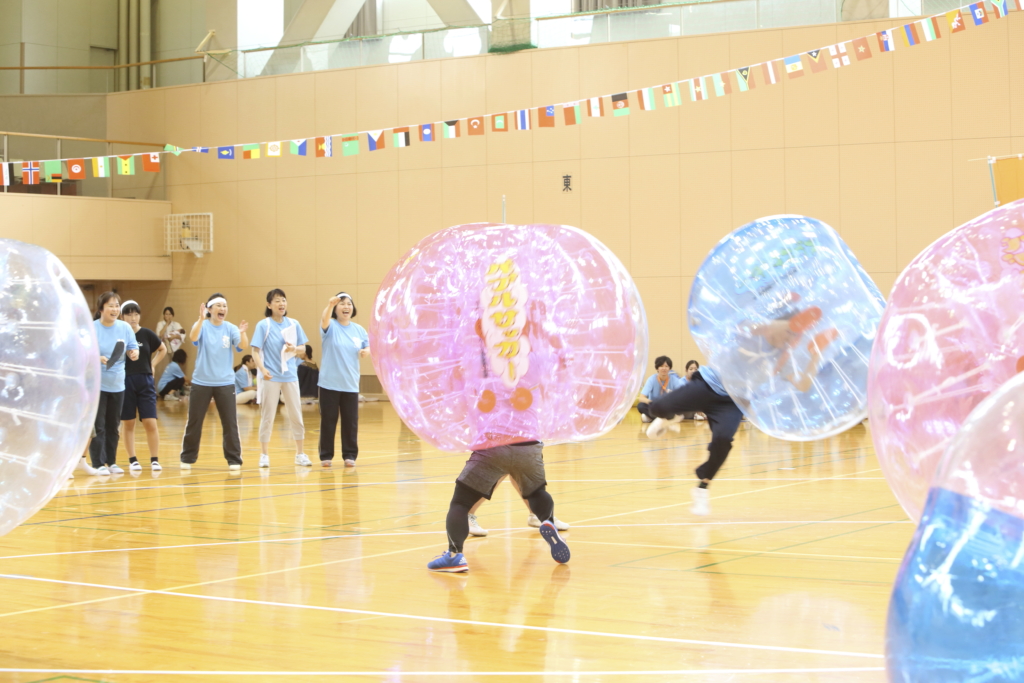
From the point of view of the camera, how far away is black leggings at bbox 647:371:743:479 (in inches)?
256

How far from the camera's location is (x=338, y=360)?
371 inches

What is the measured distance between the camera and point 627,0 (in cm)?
1758

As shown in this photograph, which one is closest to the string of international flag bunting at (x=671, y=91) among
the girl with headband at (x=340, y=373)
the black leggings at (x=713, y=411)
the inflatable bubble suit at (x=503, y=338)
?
the girl with headband at (x=340, y=373)

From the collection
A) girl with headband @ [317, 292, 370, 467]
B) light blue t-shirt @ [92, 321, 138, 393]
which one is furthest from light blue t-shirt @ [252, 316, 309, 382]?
light blue t-shirt @ [92, 321, 138, 393]

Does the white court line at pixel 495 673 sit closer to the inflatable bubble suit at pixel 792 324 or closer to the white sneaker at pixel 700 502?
the inflatable bubble suit at pixel 792 324

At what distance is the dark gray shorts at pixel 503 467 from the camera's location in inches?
206

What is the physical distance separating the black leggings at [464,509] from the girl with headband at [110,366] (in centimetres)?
443

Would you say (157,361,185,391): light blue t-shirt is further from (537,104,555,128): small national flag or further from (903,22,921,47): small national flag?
(903,22,921,47): small national flag

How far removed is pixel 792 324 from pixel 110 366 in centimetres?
577

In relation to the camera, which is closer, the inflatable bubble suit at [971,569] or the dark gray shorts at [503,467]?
the inflatable bubble suit at [971,569]

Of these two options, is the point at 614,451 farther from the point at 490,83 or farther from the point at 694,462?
the point at 490,83

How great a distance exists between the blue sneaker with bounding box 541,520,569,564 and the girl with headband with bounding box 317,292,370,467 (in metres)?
4.24

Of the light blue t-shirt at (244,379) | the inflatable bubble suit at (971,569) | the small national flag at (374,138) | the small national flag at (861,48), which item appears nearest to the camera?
the inflatable bubble suit at (971,569)

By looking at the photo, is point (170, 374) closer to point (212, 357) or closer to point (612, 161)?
point (612, 161)
